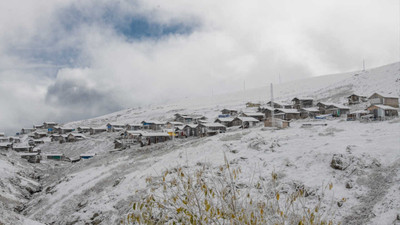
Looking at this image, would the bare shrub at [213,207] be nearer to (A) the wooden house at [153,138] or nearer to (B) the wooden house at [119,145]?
(A) the wooden house at [153,138]

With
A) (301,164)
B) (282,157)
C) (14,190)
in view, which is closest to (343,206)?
(301,164)

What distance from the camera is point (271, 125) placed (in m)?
51.1

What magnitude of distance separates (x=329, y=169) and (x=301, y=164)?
2.74m

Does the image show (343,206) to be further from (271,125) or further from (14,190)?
(14,190)

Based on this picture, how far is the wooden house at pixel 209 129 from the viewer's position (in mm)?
59503

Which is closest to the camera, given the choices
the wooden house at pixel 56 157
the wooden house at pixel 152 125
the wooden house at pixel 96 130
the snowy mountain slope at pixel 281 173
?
the snowy mountain slope at pixel 281 173

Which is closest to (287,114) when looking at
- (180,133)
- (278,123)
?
(278,123)

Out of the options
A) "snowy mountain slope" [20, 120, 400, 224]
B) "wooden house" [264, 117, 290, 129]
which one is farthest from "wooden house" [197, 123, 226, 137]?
"snowy mountain slope" [20, 120, 400, 224]

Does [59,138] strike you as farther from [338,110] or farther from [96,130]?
[338,110]

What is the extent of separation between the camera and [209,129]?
60.5 m

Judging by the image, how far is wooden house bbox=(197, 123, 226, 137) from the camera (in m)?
59.5

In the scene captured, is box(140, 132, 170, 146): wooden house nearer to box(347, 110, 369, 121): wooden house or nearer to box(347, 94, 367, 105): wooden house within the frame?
box(347, 110, 369, 121): wooden house

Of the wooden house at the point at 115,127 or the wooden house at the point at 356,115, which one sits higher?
the wooden house at the point at 356,115

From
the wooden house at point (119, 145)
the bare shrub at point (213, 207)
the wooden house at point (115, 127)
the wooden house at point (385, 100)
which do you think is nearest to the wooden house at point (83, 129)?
the wooden house at point (115, 127)
